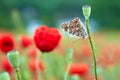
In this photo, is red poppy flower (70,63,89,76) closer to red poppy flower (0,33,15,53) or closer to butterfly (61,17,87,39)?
red poppy flower (0,33,15,53)

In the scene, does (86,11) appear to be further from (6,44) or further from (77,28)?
(6,44)

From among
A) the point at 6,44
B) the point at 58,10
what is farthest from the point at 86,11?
the point at 58,10

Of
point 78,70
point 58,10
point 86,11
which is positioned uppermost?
point 58,10

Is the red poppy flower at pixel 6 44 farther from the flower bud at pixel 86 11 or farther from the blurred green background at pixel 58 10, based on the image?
the blurred green background at pixel 58 10

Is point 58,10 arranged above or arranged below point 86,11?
above

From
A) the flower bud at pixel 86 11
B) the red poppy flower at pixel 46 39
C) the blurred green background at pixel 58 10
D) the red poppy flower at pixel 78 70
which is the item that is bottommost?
the red poppy flower at pixel 78 70

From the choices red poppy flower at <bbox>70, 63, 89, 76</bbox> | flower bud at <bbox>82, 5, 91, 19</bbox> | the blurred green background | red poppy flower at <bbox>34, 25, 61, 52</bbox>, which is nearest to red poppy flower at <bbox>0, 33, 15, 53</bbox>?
red poppy flower at <bbox>70, 63, 89, 76</bbox>

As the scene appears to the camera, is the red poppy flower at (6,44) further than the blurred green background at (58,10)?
No

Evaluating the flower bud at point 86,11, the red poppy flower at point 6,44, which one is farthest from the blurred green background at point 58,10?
the flower bud at point 86,11
